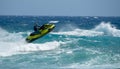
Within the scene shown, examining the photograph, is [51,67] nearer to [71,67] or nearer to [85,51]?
[71,67]

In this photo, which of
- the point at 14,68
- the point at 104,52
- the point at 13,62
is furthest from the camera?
the point at 104,52

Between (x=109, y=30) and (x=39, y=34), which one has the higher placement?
(x=109, y=30)

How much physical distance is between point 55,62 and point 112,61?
3.34m

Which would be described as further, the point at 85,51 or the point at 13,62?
the point at 85,51

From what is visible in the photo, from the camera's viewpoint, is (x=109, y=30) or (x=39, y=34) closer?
(x=39, y=34)

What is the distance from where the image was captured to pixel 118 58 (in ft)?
63.7

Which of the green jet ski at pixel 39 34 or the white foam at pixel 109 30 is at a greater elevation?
the white foam at pixel 109 30

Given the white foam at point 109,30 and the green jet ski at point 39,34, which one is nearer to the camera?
the green jet ski at point 39,34

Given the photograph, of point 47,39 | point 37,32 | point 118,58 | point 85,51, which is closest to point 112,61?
point 118,58

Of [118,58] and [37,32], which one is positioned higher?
[37,32]

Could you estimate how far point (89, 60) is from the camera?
1912cm

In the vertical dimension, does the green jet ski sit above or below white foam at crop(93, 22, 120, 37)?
below

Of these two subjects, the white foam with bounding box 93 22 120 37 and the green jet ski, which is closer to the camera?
the green jet ski

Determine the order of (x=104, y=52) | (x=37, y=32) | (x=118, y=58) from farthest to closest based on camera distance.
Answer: (x=37, y=32) → (x=104, y=52) → (x=118, y=58)
